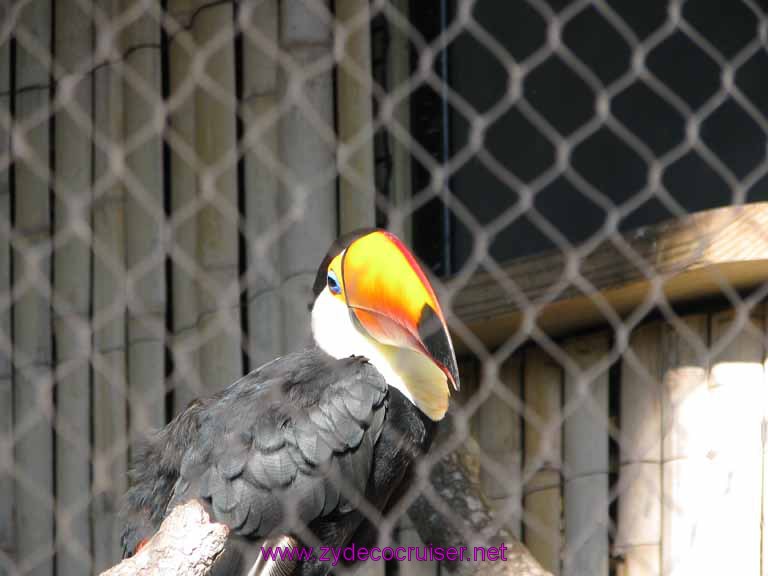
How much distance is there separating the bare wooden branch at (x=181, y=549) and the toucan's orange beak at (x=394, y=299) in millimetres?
342

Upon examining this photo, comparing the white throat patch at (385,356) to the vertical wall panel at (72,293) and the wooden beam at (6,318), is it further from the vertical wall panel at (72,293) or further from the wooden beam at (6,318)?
the wooden beam at (6,318)

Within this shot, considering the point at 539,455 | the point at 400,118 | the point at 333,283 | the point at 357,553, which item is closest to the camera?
the point at 357,553

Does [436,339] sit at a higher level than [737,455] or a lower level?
higher

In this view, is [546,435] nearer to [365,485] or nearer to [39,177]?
[365,485]

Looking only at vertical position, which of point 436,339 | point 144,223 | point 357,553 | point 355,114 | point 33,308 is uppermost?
point 355,114

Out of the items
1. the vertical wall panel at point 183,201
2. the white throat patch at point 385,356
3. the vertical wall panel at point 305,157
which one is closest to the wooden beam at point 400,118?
the vertical wall panel at point 305,157

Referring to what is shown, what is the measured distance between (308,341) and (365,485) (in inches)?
13.6

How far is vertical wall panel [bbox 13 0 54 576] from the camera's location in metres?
1.95

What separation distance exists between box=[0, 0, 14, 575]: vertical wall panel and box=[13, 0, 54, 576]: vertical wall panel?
0.04ft

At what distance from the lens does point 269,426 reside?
151cm

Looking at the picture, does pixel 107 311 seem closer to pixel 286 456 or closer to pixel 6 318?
pixel 6 318

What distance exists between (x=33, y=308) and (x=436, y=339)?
748 mm

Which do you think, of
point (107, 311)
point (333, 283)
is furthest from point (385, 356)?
point (107, 311)

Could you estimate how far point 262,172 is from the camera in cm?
199
